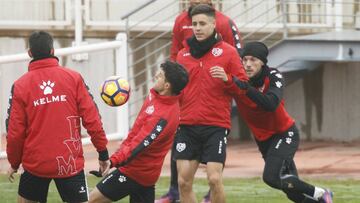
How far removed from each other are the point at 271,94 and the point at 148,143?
5.97 ft

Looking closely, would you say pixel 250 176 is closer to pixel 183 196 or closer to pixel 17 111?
pixel 183 196

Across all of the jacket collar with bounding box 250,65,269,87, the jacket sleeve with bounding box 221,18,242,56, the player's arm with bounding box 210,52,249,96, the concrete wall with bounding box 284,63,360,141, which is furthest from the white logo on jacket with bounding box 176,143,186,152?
the concrete wall with bounding box 284,63,360,141

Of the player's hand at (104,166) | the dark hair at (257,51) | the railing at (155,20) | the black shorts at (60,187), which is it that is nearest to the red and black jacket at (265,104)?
the dark hair at (257,51)

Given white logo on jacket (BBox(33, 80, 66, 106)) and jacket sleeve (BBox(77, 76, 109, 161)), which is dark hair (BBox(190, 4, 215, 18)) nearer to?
jacket sleeve (BBox(77, 76, 109, 161))

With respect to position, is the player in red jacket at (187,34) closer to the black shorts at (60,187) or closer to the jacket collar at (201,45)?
the jacket collar at (201,45)

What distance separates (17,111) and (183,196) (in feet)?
7.63

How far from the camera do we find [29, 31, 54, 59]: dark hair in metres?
9.07

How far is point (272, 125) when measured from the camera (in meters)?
11.1

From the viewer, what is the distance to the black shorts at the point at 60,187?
30.2 ft

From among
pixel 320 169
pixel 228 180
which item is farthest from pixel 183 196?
pixel 320 169

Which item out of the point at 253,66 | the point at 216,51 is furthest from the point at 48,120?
the point at 253,66

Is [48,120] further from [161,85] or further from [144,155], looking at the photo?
[161,85]

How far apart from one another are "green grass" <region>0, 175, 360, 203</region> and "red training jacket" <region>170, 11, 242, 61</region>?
1722mm

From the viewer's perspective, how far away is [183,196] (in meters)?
10.7
